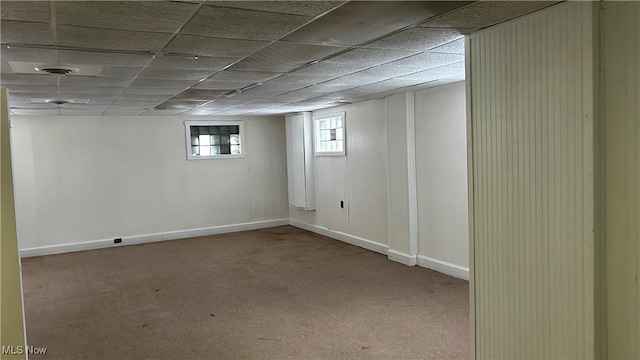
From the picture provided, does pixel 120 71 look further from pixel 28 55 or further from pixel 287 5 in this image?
pixel 287 5

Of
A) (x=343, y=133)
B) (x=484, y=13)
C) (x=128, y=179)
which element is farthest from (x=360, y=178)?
(x=484, y=13)

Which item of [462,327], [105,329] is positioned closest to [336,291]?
[462,327]

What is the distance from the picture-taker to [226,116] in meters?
8.41

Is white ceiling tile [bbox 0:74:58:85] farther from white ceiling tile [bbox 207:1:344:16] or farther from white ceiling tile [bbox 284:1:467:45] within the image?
white ceiling tile [bbox 207:1:344:16]

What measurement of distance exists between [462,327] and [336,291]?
A: 4.71 ft

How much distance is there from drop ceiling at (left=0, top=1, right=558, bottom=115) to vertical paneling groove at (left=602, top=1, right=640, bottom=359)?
396 millimetres

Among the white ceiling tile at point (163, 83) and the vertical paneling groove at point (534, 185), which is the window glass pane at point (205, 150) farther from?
the vertical paneling groove at point (534, 185)

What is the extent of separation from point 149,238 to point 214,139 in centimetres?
205

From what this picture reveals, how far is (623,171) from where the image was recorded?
2148mm

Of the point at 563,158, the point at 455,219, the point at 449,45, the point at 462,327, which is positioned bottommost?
the point at 462,327

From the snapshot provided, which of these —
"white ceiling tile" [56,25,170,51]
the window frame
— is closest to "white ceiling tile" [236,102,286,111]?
the window frame

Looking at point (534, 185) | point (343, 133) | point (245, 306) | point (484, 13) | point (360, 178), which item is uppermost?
point (484, 13)

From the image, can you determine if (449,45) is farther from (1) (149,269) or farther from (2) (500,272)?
(1) (149,269)

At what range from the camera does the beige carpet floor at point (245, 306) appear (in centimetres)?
365
